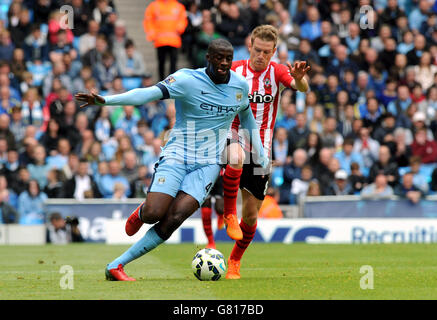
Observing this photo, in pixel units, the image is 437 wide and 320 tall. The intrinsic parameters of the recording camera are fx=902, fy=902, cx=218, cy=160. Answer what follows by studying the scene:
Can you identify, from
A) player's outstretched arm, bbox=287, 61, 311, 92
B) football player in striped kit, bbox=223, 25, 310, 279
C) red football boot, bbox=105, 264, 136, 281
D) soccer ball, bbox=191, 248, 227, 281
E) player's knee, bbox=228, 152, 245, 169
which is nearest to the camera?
red football boot, bbox=105, 264, 136, 281

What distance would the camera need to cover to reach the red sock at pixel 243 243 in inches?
406

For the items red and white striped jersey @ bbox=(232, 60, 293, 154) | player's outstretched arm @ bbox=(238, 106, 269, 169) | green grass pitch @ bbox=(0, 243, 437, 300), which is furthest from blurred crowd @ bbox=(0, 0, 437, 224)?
player's outstretched arm @ bbox=(238, 106, 269, 169)

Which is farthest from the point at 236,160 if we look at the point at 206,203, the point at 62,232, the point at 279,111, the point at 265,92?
the point at 279,111

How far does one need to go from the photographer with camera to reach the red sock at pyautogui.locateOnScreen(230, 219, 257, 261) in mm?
8264

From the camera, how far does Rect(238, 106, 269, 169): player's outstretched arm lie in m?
9.84

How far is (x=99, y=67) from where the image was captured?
68.6 feet

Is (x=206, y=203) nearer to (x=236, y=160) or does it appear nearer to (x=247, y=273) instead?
(x=247, y=273)

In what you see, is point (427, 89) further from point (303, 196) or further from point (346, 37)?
point (303, 196)

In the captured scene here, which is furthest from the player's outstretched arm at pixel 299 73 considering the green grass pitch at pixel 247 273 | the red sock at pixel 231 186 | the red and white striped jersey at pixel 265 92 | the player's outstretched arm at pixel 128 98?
the green grass pitch at pixel 247 273

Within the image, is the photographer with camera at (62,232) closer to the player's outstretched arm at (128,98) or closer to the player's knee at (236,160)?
the player's knee at (236,160)

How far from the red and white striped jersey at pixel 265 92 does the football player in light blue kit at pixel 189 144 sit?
2.42 ft

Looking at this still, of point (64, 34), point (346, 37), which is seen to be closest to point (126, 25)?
point (64, 34)

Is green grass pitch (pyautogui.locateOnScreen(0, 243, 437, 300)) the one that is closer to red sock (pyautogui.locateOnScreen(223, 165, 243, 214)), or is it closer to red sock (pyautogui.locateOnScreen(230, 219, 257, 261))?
red sock (pyautogui.locateOnScreen(230, 219, 257, 261))

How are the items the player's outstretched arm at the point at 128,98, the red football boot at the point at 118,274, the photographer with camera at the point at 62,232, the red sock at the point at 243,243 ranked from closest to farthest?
the player's outstretched arm at the point at 128,98
the red football boot at the point at 118,274
the red sock at the point at 243,243
the photographer with camera at the point at 62,232
